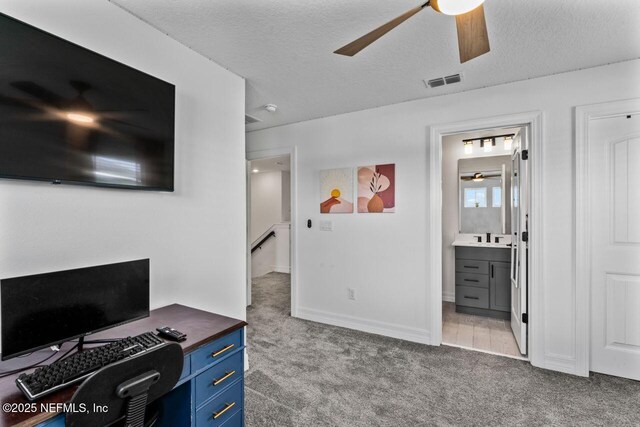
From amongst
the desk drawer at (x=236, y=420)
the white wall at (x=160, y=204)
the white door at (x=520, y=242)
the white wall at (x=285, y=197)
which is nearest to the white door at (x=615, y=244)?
the white door at (x=520, y=242)

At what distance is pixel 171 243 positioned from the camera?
1.95 m

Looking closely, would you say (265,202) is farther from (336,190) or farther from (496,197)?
(496,197)

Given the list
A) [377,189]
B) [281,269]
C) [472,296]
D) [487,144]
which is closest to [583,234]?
[472,296]

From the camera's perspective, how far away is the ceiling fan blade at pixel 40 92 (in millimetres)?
1260

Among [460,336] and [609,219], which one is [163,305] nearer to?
[460,336]

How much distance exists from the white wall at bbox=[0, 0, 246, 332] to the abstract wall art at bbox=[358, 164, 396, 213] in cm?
143

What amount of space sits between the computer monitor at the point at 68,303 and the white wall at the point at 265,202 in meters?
5.43

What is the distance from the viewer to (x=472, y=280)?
379 cm

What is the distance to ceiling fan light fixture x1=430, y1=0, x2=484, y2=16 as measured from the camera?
117 centimetres

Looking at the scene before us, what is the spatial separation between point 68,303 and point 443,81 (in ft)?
9.90

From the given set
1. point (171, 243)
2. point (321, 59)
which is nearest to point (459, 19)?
point (321, 59)

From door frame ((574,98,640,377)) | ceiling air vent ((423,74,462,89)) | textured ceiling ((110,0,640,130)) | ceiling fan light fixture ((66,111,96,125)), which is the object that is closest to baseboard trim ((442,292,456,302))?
door frame ((574,98,640,377))

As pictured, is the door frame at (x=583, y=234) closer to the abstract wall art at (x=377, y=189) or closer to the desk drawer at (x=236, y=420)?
the abstract wall art at (x=377, y=189)

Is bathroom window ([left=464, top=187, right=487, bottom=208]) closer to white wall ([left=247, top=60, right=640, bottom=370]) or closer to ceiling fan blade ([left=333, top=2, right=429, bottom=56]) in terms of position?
white wall ([left=247, top=60, right=640, bottom=370])
